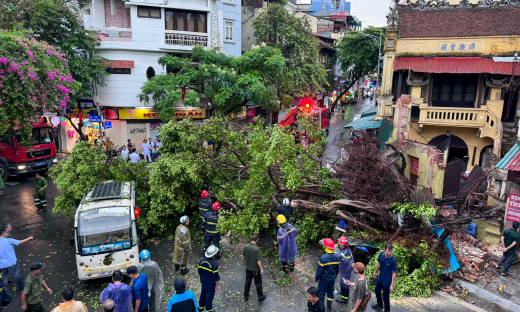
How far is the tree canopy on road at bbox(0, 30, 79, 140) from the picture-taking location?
1240 cm

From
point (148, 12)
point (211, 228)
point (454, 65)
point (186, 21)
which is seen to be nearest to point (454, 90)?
point (454, 65)

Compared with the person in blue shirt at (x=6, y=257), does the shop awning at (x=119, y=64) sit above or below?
above

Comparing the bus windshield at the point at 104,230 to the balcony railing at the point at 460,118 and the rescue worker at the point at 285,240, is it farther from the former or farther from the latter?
the balcony railing at the point at 460,118

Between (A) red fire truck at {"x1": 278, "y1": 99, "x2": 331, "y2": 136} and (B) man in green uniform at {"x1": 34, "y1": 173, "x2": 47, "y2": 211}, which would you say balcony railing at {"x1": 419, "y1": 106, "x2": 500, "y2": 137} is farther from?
Result: (B) man in green uniform at {"x1": 34, "y1": 173, "x2": 47, "y2": 211}

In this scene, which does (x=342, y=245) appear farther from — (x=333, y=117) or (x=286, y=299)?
(x=333, y=117)

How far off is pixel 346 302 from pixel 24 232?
35.8ft

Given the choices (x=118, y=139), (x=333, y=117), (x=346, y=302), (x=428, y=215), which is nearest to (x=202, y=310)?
(x=346, y=302)

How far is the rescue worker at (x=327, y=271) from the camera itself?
7.29 metres

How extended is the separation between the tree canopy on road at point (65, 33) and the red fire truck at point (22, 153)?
191 centimetres

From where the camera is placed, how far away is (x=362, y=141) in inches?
515

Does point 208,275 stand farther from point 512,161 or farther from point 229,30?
point 229,30

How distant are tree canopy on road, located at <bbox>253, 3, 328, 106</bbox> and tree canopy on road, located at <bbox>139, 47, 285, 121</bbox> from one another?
477cm

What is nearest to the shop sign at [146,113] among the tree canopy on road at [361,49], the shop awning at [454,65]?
the shop awning at [454,65]

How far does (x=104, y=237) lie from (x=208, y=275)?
3.38m
